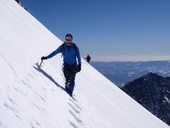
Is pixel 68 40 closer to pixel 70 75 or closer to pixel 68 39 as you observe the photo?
pixel 68 39

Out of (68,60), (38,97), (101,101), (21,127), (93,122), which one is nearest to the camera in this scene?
(21,127)

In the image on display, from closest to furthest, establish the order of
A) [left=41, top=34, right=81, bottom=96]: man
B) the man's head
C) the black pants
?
the man's head, [left=41, top=34, right=81, bottom=96]: man, the black pants

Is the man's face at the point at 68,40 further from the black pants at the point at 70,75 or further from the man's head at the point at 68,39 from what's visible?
the black pants at the point at 70,75

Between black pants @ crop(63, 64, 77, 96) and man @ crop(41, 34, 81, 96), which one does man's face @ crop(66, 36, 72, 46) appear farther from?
black pants @ crop(63, 64, 77, 96)

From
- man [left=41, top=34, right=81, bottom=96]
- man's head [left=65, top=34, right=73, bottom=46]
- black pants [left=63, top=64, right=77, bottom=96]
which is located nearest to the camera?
man's head [left=65, top=34, right=73, bottom=46]

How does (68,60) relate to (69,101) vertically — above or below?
above

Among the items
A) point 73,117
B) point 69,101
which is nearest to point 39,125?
point 73,117

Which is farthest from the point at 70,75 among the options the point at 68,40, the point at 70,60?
the point at 68,40

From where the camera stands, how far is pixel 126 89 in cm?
19525

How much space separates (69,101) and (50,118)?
3358 mm

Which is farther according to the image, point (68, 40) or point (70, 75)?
point (70, 75)

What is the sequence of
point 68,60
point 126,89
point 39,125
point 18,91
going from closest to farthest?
point 39,125
point 18,91
point 68,60
point 126,89

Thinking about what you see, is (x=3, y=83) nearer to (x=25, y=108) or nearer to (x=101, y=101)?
(x=25, y=108)

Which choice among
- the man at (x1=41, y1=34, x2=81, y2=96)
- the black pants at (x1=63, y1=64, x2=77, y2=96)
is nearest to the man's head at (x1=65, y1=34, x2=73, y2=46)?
the man at (x1=41, y1=34, x2=81, y2=96)
